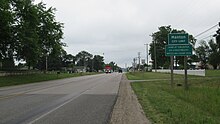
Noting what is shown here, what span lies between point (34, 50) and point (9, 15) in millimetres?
6526

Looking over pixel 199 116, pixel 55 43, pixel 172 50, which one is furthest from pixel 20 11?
pixel 199 116

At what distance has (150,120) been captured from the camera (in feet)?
32.1

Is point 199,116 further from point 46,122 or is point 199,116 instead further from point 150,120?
point 46,122

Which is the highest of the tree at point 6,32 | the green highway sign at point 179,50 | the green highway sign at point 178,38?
the tree at point 6,32

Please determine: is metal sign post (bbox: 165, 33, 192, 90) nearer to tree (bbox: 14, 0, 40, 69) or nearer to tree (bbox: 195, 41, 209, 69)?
tree (bbox: 14, 0, 40, 69)

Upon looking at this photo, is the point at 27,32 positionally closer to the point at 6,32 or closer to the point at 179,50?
the point at 6,32

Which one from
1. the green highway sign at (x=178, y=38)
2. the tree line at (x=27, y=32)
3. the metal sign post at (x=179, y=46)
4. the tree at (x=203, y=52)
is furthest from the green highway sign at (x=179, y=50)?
the tree at (x=203, y=52)

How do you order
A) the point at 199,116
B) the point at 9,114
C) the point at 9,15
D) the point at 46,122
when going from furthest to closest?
the point at 9,15 < the point at 9,114 < the point at 199,116 < the point at 46,122

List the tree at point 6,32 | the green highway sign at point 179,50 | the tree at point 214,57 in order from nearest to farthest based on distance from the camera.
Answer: the green highway sign at point 179,50, the tree at point 6,32, the tree at point 214,57

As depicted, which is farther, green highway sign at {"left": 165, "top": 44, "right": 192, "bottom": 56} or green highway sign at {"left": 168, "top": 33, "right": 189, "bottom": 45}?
green highway sign at {"left": 168, "top": 33, "right": 189, "bottom": 45}

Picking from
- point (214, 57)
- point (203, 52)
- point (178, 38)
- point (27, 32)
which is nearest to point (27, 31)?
point (27, 32)

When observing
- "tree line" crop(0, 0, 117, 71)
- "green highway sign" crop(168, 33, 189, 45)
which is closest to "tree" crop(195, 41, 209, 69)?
"tree line" crop(0, 0, 117, 71)

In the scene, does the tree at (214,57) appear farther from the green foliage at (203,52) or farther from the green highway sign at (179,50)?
the green highway sign at (179,50)

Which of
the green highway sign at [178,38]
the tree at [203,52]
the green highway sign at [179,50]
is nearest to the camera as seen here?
the green highway sign at [179,50]
